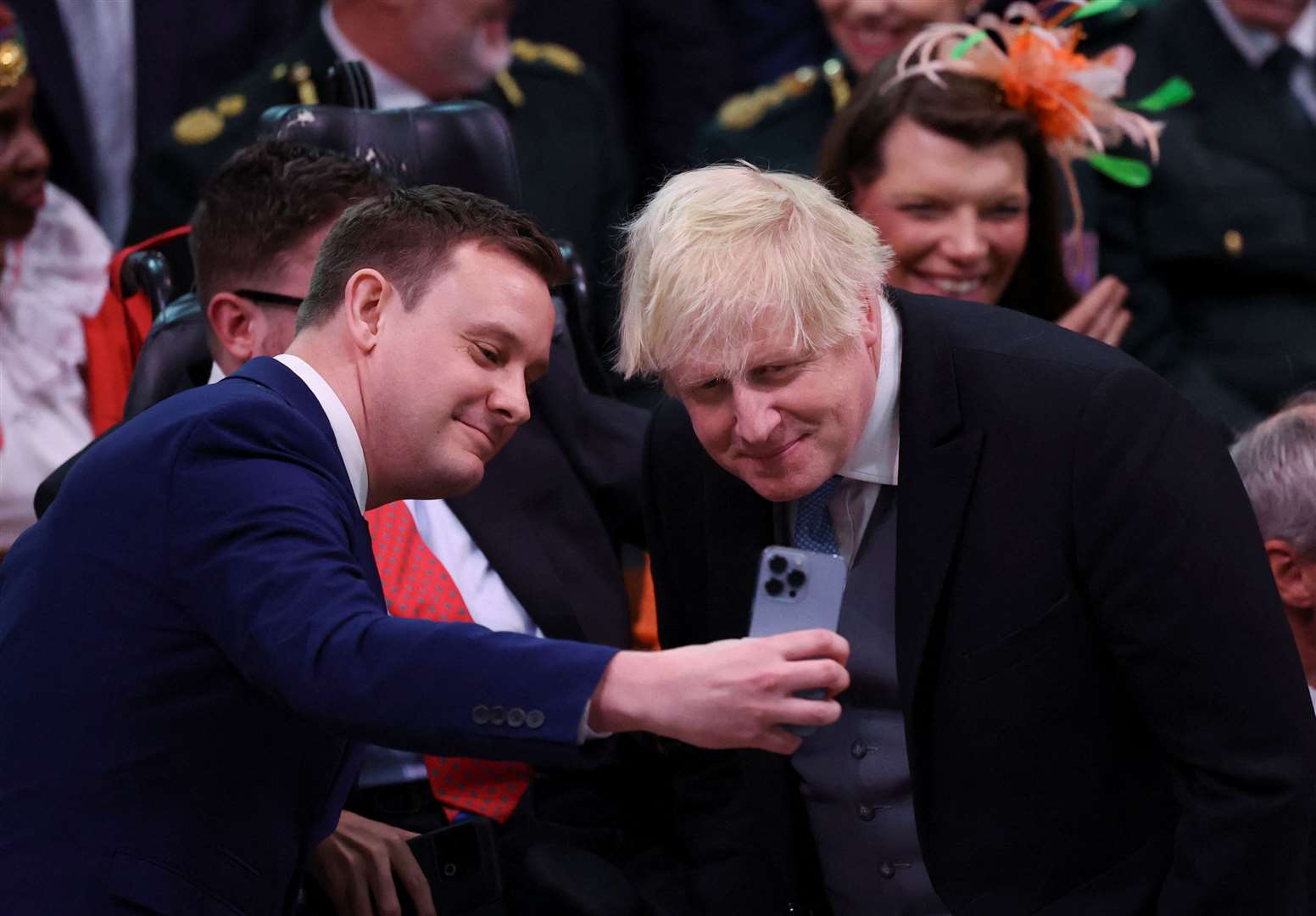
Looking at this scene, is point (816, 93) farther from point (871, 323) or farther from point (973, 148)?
point (871, 323)

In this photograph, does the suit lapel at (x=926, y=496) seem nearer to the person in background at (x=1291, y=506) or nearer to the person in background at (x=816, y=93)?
the person in background at (x=1291, y=506)

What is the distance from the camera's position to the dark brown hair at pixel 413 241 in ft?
5.89

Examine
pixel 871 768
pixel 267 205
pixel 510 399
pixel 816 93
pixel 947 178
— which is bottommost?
pixel 816 93

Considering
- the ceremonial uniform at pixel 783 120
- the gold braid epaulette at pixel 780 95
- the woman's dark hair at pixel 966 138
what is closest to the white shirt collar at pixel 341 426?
the woman's dark hair at pixel 966 138

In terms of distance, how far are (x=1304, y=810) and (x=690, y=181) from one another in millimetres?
947

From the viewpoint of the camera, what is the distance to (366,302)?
5.87 ft

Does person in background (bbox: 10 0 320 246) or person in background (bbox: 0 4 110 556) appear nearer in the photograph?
person in background (bbox: 0 4 110 556)

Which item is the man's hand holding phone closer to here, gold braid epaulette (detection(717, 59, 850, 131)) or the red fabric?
the red fabric

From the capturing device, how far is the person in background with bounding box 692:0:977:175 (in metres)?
3.59

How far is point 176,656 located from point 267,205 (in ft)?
3.13

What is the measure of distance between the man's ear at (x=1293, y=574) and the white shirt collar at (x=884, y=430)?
2.16ft

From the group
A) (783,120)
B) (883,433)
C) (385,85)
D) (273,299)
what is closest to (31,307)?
(385,85)

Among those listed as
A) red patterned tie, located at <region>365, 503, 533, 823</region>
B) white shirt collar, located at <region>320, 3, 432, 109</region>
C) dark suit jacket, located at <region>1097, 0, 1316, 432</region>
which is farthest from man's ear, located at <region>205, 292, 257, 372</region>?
dark suit jacket, located at <region>1097, 0, 1316, 432</region>

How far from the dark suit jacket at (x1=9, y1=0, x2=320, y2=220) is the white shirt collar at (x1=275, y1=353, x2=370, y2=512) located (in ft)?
7.21
